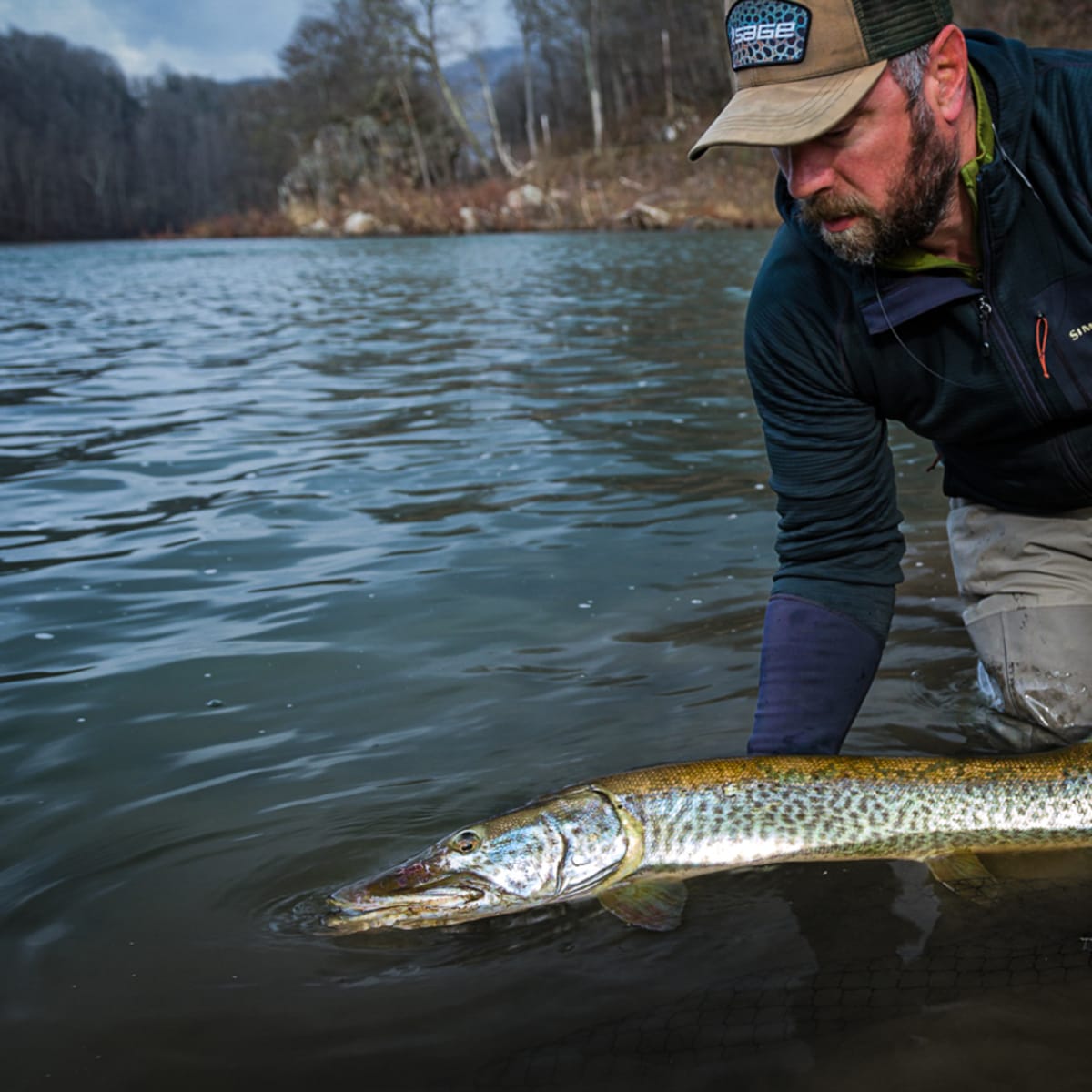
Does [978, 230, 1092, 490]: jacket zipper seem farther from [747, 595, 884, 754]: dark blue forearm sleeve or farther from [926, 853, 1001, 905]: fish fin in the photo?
[926, 853, 1001, 905]: fish fin

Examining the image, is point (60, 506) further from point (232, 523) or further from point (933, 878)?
point (933, 878)

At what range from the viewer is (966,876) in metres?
3.05

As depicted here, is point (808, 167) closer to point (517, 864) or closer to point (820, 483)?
point (820, 483)

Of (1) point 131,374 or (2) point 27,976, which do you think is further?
(1) point 131,374

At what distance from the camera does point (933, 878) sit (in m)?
3.23

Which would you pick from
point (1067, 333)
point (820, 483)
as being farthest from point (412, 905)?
point (1067, 333)

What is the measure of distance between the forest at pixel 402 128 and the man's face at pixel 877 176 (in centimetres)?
4079

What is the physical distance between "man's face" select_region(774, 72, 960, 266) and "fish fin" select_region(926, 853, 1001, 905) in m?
1.64

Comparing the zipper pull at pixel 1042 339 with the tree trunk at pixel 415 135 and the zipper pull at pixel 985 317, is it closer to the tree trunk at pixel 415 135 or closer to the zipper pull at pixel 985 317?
the zipper pull at pixel 985 317

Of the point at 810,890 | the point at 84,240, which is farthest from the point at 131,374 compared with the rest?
the point at 84,240

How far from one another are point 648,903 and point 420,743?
62.0 inches

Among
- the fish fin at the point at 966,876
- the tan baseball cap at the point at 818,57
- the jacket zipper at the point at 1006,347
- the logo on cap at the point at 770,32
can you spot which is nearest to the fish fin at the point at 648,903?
the fish fin at the point at 966,876

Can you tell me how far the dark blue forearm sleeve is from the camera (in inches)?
130

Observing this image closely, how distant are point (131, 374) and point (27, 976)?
11.3 m
